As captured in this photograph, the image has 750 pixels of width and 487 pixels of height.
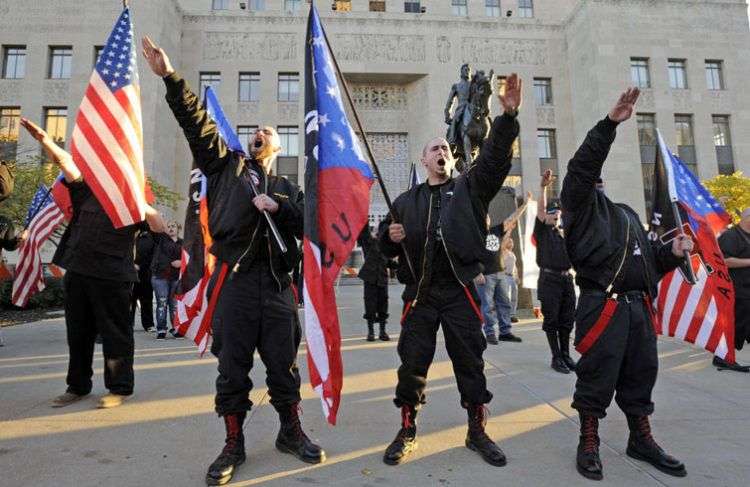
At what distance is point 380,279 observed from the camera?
7.20 meters

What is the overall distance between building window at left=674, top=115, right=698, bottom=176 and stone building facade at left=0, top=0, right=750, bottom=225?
0.29 feet

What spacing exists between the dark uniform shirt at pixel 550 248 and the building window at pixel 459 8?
37.2 meters

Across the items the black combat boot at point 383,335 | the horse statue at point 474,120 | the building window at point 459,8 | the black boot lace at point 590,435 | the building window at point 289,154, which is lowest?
the black boot lace at point 590,435

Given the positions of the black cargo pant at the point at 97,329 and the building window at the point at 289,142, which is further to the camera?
the building window at the point at 289,142

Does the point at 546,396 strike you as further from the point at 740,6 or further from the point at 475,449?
the point at 740,6

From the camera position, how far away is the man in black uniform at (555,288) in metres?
5.21

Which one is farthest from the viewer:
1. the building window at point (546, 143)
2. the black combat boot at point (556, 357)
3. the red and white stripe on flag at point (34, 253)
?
the building window at point (546, 143)

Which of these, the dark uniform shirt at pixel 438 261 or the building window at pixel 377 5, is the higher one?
the building window at pixel 377 5

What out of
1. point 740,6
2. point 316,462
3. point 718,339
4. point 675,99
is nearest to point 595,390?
point 316,462

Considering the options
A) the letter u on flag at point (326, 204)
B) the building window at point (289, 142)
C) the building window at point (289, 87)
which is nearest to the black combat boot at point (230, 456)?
the letter u on flag at point (326, 204)

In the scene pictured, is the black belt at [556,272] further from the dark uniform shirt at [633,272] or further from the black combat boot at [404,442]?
the black combat boot at [404,442]

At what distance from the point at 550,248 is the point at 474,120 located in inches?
188

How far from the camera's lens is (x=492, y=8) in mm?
38031

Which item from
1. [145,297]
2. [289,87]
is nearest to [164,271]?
[145,297]
